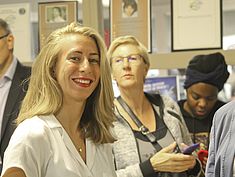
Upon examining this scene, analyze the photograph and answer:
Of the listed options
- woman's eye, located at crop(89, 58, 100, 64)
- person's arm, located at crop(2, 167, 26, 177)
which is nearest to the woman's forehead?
woman's eye, located at crop(89, 58, 100, 64)

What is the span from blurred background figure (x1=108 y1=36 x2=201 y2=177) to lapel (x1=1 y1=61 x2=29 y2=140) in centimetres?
58

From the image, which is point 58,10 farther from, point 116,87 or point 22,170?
point 22,170

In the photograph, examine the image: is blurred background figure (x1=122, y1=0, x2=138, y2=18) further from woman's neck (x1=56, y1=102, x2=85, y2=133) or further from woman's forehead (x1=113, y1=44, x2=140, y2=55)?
woman's neck (x1=56, y1=102, x2=85, y2=133)

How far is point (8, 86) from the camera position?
269cm

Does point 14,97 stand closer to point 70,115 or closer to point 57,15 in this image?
point 57,15

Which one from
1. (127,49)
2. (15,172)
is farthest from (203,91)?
(15,172)

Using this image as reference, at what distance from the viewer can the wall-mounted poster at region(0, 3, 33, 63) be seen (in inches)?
123

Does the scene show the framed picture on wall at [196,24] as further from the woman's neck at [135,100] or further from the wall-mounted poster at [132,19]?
the woman's neck at [135,100]

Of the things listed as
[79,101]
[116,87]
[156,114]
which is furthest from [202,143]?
[79,101]

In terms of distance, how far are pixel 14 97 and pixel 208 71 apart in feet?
3.53

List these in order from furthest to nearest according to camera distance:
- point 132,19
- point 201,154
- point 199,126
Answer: point 132,19 → point 199,126 → point 201,154

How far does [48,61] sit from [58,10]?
146cm

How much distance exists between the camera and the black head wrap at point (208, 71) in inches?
97.0

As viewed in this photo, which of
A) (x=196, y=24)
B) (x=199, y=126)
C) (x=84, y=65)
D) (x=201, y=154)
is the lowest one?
(x=201, y=154)
